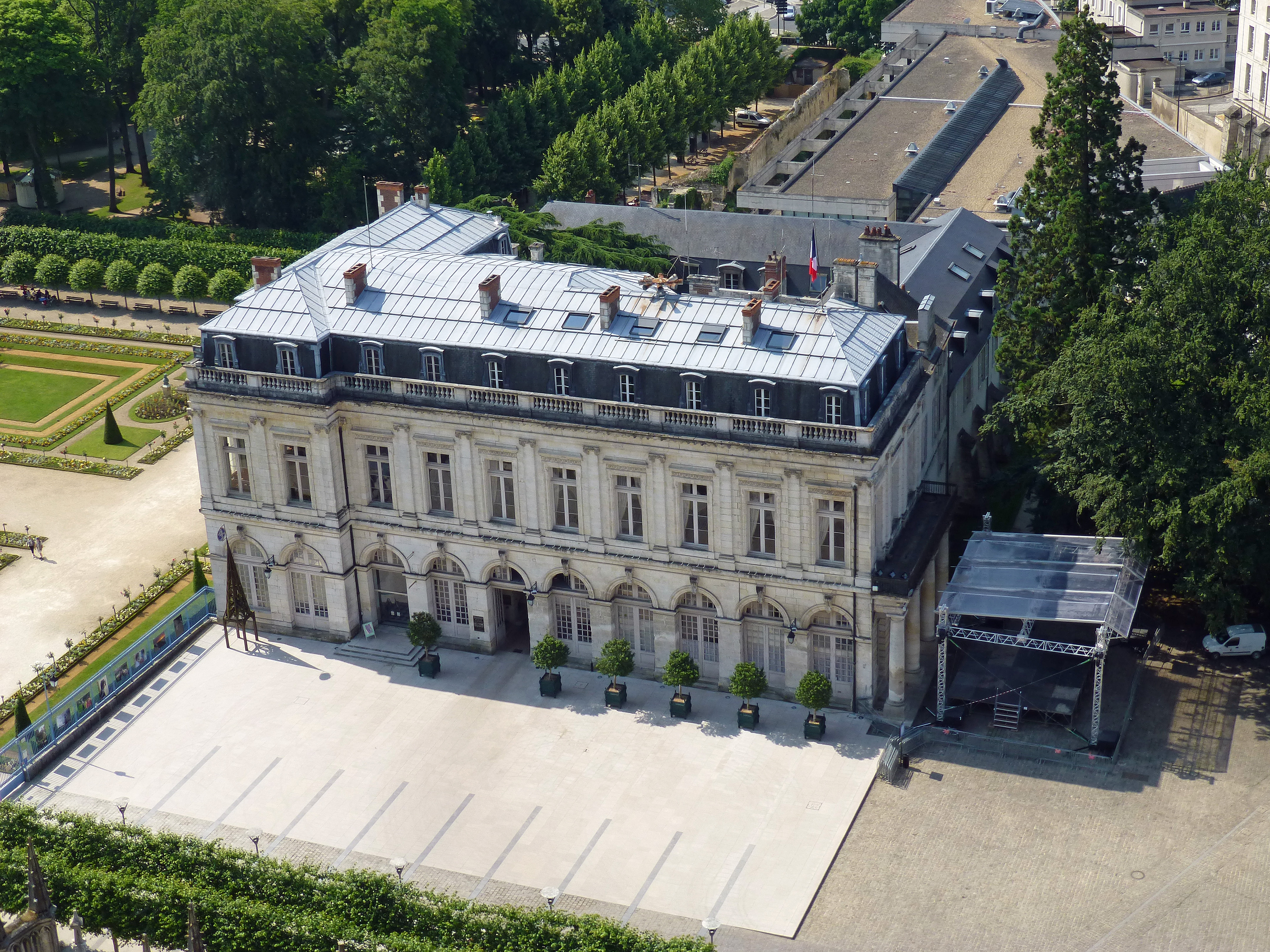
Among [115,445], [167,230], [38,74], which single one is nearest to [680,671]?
[115,445]

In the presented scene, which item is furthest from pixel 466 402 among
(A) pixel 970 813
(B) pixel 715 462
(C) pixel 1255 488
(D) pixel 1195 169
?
(D) pixel 1195 169

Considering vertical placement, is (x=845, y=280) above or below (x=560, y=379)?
above

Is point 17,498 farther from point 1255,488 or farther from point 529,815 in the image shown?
point 1255,488

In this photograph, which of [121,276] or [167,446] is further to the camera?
[121,276]

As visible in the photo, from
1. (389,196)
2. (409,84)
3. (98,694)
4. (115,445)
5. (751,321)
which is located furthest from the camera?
(409,84)

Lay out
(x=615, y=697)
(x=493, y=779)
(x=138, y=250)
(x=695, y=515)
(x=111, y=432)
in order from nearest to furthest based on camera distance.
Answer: (x=493, y=779) < (x=695, y=515) < (x=615, y=697) < (x=111, y=432) < (x=138, y=250)

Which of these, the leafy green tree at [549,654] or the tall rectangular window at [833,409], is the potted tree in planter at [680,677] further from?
the tall rectangular window at [833,409]

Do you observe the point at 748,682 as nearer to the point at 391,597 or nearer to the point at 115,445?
the point at 391,597
